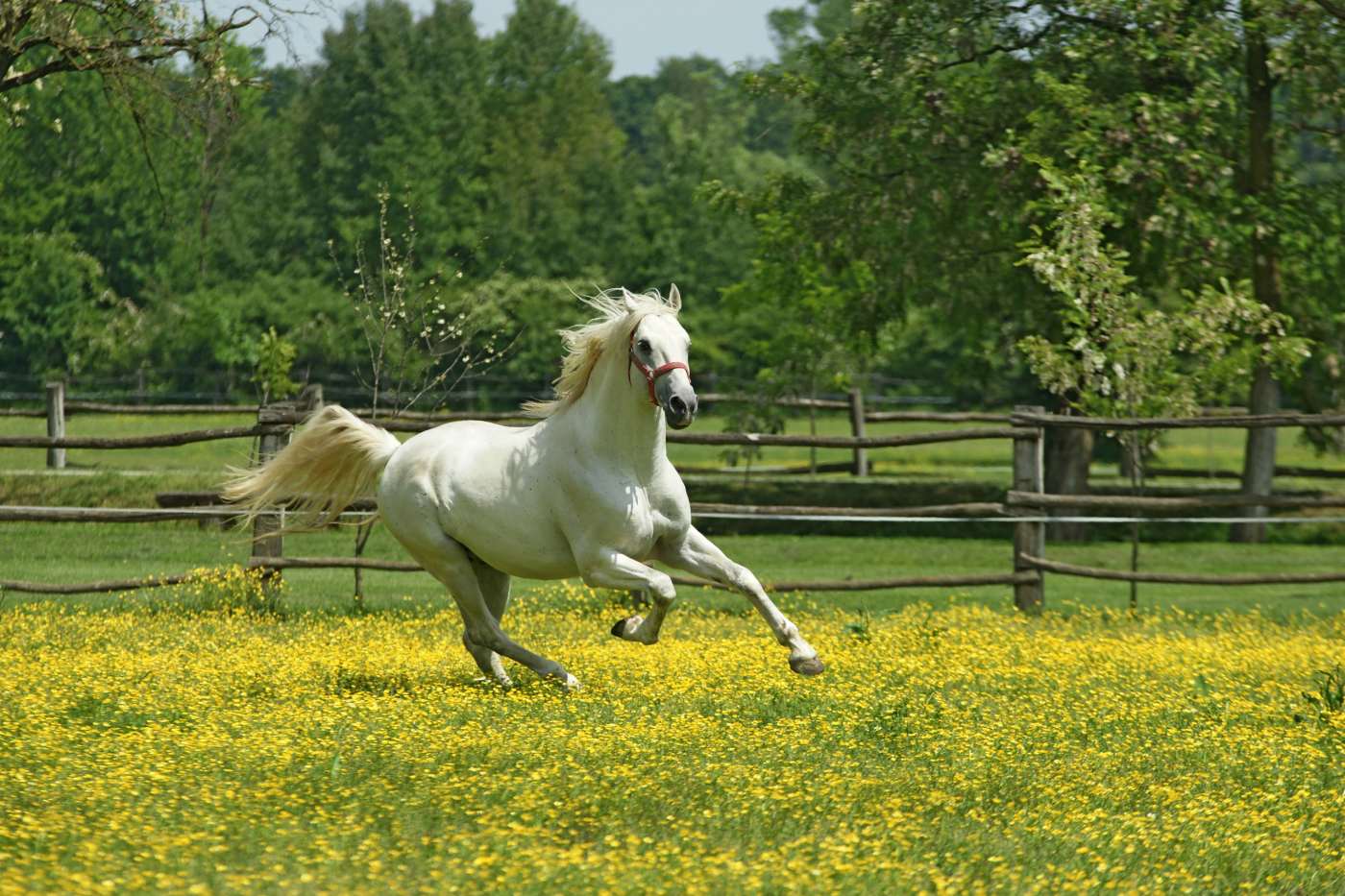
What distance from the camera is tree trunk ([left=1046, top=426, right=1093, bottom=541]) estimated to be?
2164cm

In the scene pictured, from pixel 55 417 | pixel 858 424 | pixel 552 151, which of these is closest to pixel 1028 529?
pixel 858 424

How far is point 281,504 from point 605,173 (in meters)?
50.5

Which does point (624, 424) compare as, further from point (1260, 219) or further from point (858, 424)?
point (858, 424)

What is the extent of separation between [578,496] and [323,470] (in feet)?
6.61

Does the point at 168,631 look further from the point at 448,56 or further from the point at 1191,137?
the point at 448,56

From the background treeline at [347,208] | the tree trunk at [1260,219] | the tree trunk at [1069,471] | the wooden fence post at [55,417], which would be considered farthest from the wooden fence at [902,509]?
the background treeline at [347,208]

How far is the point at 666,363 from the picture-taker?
7.58m

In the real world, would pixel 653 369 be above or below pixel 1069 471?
above

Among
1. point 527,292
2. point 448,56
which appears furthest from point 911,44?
point 448,56

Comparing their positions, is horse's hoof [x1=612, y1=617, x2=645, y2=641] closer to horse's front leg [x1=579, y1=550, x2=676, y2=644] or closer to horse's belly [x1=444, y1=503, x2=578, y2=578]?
horse's front leg [x1=579, y1=550, x2=676, y2=644]

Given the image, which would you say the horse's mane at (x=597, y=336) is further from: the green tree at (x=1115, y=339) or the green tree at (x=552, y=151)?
the green tree at (x=552, y=151)

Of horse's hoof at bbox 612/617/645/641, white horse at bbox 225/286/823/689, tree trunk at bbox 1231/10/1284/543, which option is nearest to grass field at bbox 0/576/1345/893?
horse's hoof at bbox 612/617/645/641

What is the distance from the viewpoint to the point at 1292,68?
18734 millimetres

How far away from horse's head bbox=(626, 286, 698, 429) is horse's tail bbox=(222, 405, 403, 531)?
2.10 m
